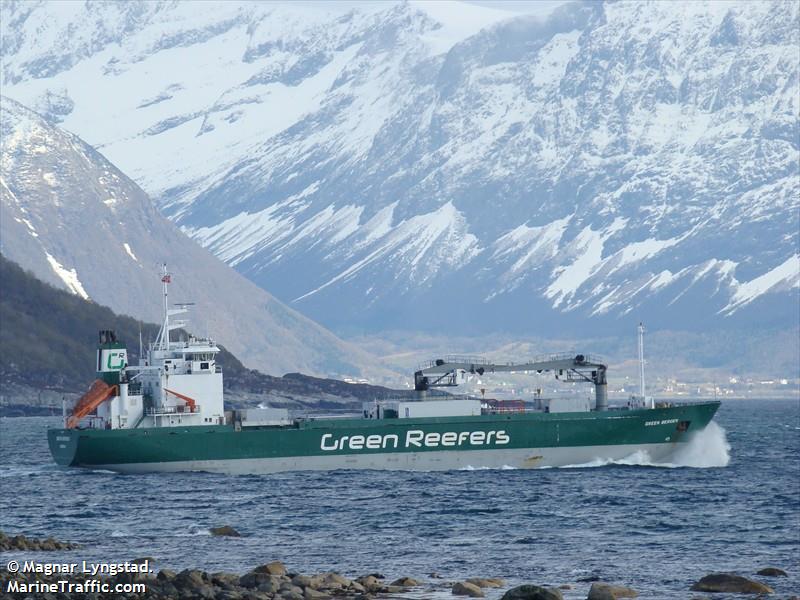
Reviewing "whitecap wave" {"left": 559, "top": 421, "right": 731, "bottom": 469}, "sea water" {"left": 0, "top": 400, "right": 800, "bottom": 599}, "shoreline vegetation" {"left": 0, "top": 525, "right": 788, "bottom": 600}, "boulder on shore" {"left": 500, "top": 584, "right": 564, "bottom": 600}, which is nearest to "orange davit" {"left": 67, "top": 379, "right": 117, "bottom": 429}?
"sea water" {"left": 0, "top": 400, "right": 800, "bottom": 599}

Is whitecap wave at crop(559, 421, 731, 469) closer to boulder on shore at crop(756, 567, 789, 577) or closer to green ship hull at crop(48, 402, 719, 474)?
green ship hull at crop(48, 402, 719, 474)

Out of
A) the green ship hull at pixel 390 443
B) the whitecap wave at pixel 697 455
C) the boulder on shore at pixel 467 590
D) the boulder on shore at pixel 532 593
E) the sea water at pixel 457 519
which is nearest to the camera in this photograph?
the boulder on shore at pixel 532 593

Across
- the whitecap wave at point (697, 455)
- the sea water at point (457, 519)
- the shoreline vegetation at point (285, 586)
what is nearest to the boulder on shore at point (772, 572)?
the shoreline vegetation at point (285, 586)

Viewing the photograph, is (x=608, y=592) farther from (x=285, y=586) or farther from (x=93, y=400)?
(x=93, y=400)

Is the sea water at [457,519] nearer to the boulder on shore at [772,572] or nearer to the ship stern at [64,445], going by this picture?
the boulder on shore at [772,572]

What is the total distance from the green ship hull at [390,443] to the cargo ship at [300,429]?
0.19 ft

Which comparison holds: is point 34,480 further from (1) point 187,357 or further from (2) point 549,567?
(2) point 549,567

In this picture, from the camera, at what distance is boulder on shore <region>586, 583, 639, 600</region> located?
200ft

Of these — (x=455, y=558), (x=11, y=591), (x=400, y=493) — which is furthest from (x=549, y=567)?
(x=400, y=493)

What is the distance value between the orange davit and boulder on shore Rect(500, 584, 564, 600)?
55035mm

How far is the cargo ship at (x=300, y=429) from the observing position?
110 m

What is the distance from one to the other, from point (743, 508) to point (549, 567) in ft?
80.6

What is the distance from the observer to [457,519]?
283 feet

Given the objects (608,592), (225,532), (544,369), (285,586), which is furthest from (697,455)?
(285,586)
